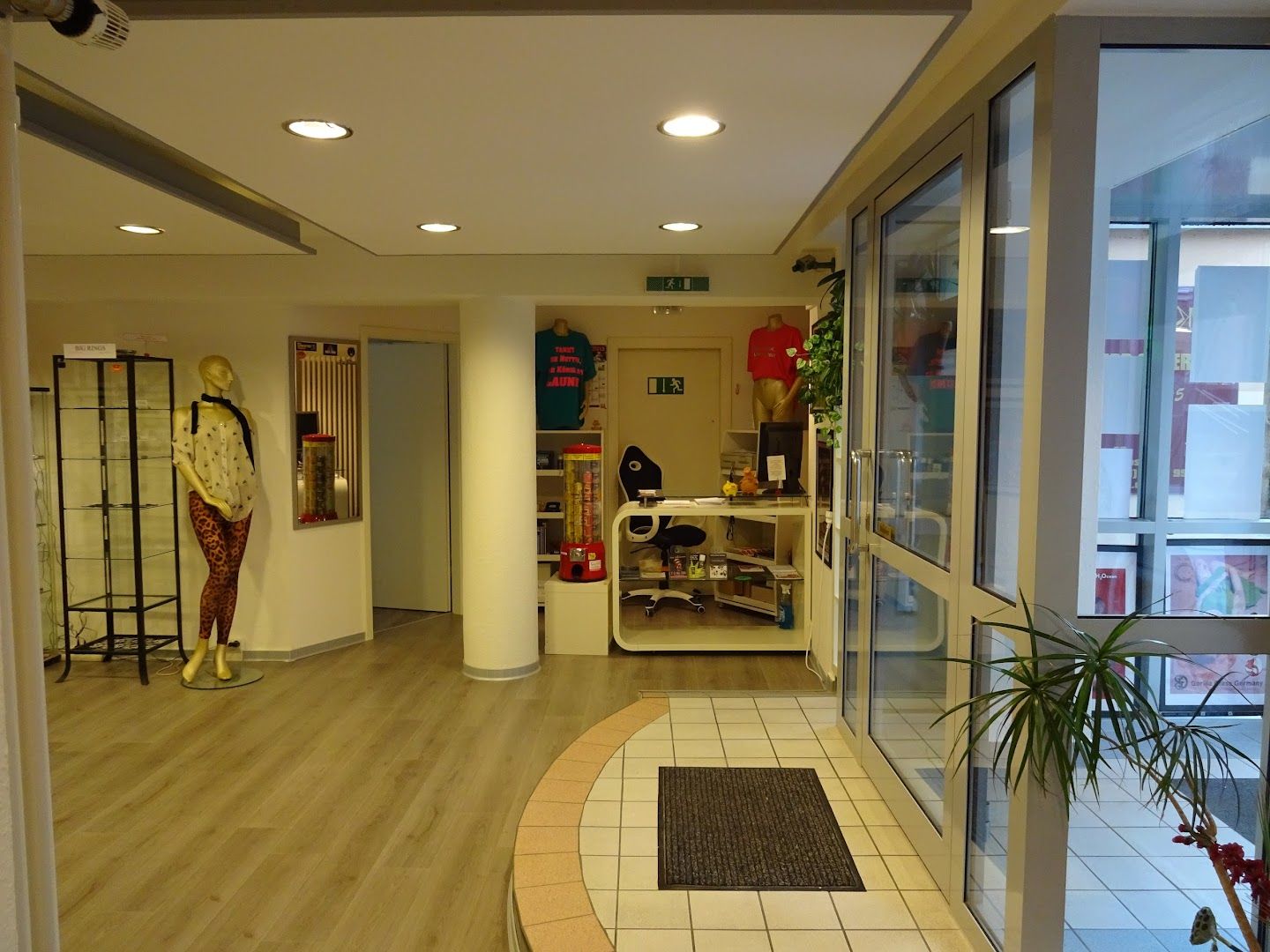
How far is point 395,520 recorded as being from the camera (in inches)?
257

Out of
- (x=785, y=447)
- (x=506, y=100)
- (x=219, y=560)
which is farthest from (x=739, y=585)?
(x=506, y=100)

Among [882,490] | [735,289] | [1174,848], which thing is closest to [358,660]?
[735,289]

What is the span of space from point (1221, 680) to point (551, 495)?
5583 millimetres

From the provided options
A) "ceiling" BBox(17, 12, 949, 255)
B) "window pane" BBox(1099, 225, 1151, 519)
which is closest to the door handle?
"ceiling" BBox(17, 12, 949, 255)

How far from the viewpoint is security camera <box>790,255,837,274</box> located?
4.84m

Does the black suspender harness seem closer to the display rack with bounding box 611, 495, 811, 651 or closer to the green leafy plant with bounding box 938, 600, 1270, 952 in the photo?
the display rack with bounding box 611, 495, 811, 651

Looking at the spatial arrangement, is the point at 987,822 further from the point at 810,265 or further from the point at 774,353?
the point at 774,353

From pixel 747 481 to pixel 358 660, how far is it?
8.69 ft

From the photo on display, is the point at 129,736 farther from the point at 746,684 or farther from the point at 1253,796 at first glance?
the point at 1253,796

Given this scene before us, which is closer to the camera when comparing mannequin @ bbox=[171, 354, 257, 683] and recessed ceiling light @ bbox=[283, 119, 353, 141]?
recessed ceiling light @ bbox=[283, 119, 353, 141]

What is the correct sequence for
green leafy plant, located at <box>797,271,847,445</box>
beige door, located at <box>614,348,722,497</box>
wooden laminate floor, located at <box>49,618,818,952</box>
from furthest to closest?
1. beige door, located at <box>614,348,722,497</box>
2. green leafy plant, located at <box>797,271,847,445</box>
3. wooden laminate floor, located at <box>49,618,818,952</box>

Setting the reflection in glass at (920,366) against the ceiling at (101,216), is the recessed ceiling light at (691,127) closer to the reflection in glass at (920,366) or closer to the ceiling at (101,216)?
the reflection in glass at (920,366)

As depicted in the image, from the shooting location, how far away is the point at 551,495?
723cm

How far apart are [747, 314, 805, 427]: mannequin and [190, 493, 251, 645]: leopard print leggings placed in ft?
11.4
